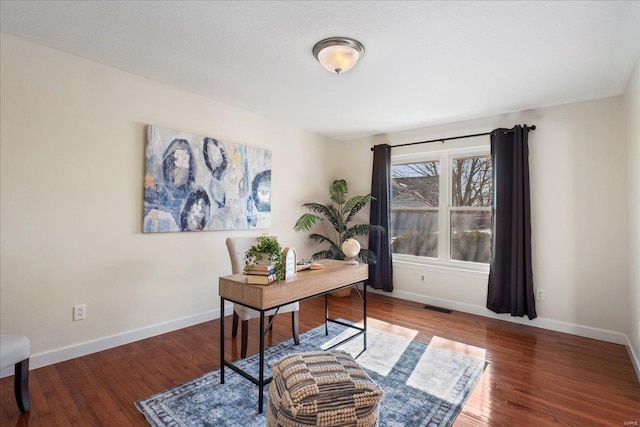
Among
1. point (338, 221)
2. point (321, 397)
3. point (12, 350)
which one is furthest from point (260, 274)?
point (338, 221)

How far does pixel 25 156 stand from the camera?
88.4 inches

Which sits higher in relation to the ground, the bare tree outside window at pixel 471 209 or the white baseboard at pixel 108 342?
the bare tree outside window at pixel 471 209

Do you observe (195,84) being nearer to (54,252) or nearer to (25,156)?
(25,156)

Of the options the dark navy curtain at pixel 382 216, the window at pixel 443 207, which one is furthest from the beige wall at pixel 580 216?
the dark navy curtain at pixel 382 216

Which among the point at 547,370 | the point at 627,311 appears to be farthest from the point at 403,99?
the point at 627,311

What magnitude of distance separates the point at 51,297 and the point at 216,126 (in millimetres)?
2116

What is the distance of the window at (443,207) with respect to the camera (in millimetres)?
3912

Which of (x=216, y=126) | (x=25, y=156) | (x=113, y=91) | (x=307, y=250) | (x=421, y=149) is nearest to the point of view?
(x=25, y=156)

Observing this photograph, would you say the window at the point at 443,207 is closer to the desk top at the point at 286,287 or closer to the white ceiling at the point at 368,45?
the white ceiling at the point at 368,45

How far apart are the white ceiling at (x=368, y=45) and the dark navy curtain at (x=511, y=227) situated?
1.52 feet

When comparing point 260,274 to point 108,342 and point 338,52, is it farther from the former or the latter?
point 108,342

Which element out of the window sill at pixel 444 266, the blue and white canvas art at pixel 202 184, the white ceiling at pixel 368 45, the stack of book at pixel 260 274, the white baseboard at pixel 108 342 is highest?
the white ceiling at pixel 368 45

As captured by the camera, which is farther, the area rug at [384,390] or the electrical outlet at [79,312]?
the electrical outlet at [79,312]

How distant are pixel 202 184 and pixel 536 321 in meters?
3.88
